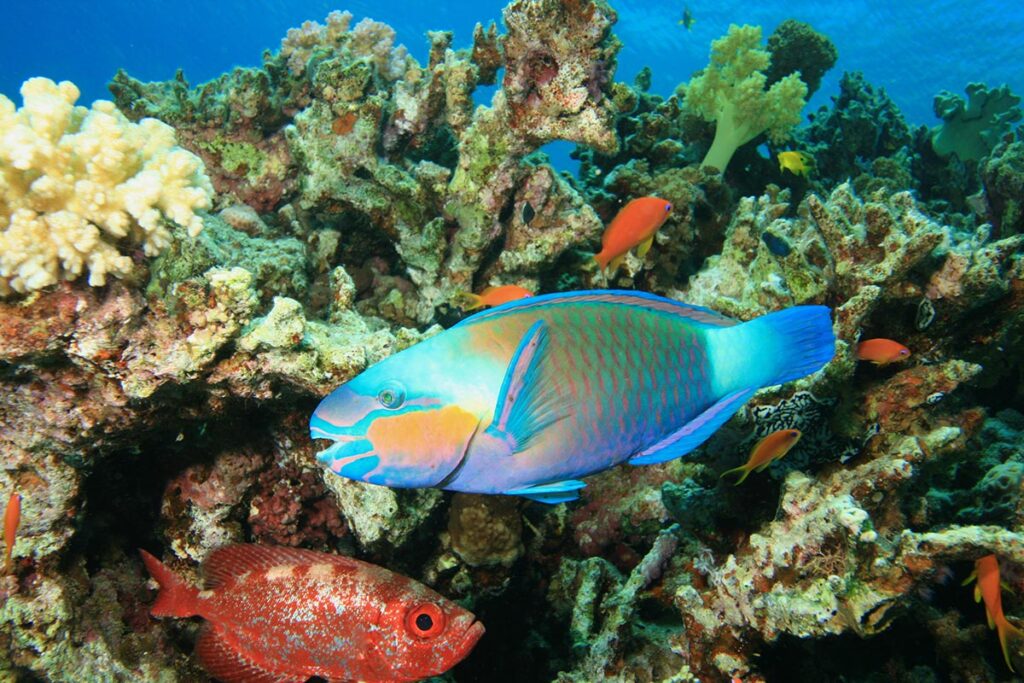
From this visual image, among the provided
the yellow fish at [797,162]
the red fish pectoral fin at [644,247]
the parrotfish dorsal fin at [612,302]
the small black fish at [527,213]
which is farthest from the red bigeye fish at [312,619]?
the yellow fish at [797,162]

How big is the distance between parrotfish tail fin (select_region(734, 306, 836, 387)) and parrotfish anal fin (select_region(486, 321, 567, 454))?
26.5 inches

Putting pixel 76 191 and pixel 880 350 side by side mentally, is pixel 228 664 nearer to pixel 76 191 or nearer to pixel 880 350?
pixel 76 191

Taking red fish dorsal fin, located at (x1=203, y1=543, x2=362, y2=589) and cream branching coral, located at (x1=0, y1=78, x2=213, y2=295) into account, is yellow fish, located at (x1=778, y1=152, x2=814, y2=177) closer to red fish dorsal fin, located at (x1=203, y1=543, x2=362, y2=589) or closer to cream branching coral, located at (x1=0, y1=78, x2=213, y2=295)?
cream branching coral, located at (x1=0, y1=78, x2=213, y2=295)

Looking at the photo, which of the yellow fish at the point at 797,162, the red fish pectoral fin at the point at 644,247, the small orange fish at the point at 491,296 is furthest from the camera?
the yellow fish at the point at 797,162

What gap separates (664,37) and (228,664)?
82.5 m

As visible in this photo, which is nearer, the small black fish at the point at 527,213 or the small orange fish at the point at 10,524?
the small orange fish at the point at 10,524

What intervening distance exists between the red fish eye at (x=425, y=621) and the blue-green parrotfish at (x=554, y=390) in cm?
109

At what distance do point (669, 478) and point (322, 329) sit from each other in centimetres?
257

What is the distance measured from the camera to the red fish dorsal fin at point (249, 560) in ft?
8.23

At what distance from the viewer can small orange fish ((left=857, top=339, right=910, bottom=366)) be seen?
289cm

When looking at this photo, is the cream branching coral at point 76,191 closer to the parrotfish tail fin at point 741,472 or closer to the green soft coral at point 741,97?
the parrotfish tail fin at point 741,472

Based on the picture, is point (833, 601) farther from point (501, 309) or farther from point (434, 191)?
point (434, 191)

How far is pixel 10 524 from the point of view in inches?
95.0

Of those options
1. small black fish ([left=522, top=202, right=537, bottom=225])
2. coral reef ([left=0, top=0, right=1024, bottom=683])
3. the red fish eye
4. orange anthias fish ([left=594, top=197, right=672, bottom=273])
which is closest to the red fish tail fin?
coral reef ([left=0, top=0, right=1024, bottom=683])
